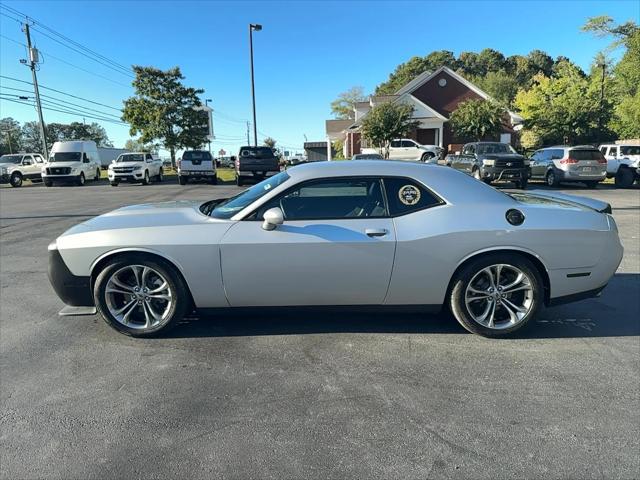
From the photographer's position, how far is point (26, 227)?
9.45 metres

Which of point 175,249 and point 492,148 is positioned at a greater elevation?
point 492,148

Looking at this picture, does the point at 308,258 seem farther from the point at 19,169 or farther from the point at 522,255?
the point at 19,169

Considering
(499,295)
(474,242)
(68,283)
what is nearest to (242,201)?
(68,283)

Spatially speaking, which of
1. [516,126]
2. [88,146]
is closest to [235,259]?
[88,146]

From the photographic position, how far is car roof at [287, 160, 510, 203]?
343 centimetres

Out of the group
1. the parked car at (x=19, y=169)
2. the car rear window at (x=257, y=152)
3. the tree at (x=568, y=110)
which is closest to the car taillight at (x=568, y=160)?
the car rear window at (x=257, y=152)

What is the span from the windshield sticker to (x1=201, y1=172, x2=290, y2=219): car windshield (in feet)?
3.17

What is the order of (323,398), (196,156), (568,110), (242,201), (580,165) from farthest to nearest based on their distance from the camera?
(568,110) → (196,156) → (580,165) → (242,201) → (323,398)

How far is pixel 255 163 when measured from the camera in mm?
18797

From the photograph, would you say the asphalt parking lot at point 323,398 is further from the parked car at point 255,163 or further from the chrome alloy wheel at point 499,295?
the parked car at point 255,163

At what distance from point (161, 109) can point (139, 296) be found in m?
38.3

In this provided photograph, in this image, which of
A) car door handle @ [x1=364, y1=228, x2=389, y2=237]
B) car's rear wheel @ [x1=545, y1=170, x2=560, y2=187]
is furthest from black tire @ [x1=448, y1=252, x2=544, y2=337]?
car's rear wheel @ [x1=545, y1=170, x2=560, y2=187]

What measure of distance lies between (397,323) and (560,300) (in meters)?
1.38

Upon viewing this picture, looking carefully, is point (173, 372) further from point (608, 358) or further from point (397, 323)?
point (608, 358)
